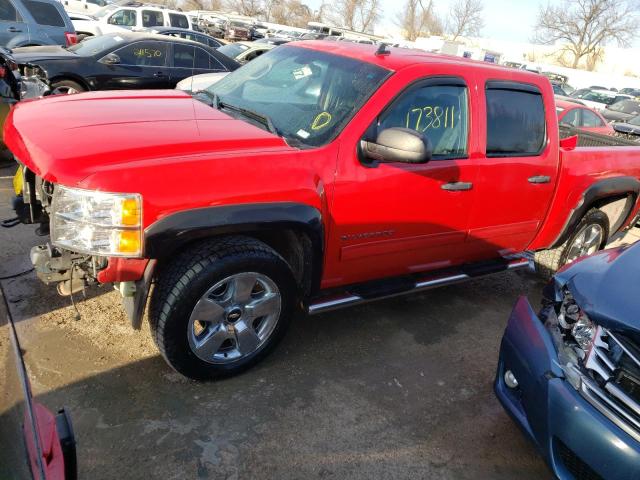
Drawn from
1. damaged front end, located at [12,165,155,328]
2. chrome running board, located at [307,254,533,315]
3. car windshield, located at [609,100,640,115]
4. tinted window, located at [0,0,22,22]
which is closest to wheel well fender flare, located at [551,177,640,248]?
chrome running board, located at [307,254,533,315]

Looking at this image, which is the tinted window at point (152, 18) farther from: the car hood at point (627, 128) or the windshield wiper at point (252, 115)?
the windshield wiper at point (252, 115)

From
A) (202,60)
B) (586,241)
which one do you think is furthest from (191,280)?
(202,60)

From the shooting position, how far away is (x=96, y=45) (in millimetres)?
8758

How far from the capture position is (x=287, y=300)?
3.00 meters

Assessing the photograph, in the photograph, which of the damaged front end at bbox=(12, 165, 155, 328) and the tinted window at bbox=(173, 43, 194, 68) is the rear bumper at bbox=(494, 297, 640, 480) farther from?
the tinted window at bbox=(173, 43, 194, 68)

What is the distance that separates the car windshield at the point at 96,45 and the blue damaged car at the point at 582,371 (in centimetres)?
832

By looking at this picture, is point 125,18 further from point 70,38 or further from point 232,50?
point 70,38

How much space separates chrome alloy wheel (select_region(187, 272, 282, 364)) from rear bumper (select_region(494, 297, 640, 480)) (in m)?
1.31

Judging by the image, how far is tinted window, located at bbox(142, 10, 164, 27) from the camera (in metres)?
17.7

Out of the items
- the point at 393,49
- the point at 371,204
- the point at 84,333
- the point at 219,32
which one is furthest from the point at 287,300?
the point at 219,32

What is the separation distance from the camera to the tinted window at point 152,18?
17672mm

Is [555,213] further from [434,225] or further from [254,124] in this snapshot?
[254,124]

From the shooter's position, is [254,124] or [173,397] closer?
[173,397]

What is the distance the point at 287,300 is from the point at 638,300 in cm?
175
